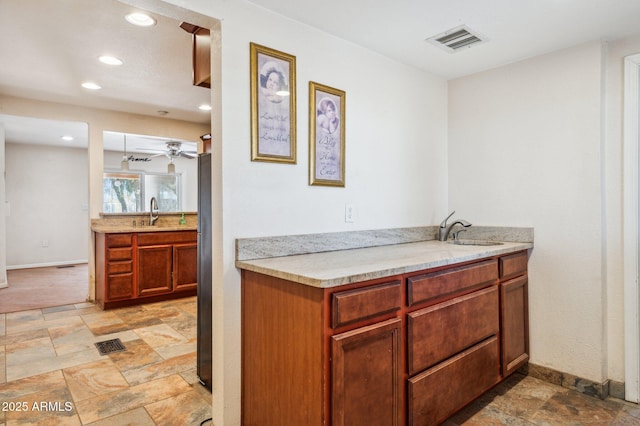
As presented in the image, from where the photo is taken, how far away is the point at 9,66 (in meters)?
3.11

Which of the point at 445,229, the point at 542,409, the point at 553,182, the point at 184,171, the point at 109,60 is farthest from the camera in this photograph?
the point at 184,171

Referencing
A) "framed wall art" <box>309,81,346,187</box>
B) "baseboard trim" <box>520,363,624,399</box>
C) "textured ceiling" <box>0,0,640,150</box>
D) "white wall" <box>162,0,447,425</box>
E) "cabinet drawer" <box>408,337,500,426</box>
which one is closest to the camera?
"cabinet drawer" <box>408,337,500,426</box>

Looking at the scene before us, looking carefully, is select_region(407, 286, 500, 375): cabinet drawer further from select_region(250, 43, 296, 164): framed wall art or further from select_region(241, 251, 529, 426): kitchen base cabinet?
select_region(250, 43, 296, 164): framed wall art

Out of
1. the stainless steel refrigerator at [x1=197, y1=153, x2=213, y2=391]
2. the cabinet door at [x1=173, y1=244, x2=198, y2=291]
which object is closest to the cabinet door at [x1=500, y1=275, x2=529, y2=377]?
the stainless steel refrigerator at [x1=197, y1=153, x2=213, y2=391]

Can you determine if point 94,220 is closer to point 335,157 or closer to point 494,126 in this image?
point 335,157

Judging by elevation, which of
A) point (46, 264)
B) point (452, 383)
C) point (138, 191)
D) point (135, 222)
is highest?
point (138, 191)

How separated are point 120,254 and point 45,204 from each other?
4332 mm

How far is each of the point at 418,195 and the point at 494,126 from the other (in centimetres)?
75

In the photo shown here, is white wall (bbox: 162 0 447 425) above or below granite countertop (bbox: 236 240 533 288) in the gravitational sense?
above

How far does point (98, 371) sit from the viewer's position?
251 centimetres

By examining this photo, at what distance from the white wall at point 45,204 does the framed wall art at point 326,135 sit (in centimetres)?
594

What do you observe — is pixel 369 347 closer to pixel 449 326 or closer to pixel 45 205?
pixel 449 326

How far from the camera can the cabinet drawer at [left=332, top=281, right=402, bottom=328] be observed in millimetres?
1348

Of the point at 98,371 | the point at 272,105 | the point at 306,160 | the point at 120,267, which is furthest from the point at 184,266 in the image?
the point at 272,105
